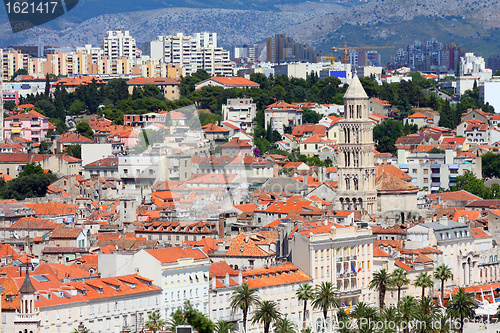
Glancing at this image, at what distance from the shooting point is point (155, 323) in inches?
1939

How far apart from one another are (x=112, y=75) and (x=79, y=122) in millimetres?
48849

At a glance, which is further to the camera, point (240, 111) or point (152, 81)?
point (152, 81)

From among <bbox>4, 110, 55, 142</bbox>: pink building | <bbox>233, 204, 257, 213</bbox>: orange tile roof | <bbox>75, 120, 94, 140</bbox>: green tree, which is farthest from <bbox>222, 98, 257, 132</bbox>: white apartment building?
<bbox>233, 204, 257, 213</bbox>: orange tile roof

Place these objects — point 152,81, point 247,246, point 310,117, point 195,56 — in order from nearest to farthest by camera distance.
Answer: point 247,246 < point 310,117 < point 152,81 < point 195,56

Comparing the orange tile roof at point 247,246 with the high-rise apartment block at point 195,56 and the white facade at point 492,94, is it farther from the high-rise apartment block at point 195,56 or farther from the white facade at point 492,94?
the high-rise apartment block at point 195,56

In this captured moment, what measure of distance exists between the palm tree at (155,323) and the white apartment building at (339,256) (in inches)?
414

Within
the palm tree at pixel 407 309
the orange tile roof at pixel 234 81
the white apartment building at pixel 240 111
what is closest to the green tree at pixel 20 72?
the orange tile roof at pixel 234 81

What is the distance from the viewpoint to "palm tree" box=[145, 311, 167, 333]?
48812 millimetres

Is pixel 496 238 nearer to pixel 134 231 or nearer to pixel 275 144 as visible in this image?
pixel 134 231

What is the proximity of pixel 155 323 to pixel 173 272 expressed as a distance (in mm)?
6424

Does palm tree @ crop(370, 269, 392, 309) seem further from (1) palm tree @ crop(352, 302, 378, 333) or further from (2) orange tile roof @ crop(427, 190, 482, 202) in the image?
(2) orange tile roof @ crop(427, 190, 482, 202)

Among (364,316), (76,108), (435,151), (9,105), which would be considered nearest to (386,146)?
(435,151)

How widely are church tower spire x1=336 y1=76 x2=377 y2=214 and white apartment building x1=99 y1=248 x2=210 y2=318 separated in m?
27.6

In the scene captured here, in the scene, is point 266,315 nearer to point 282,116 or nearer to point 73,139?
point 73,139
